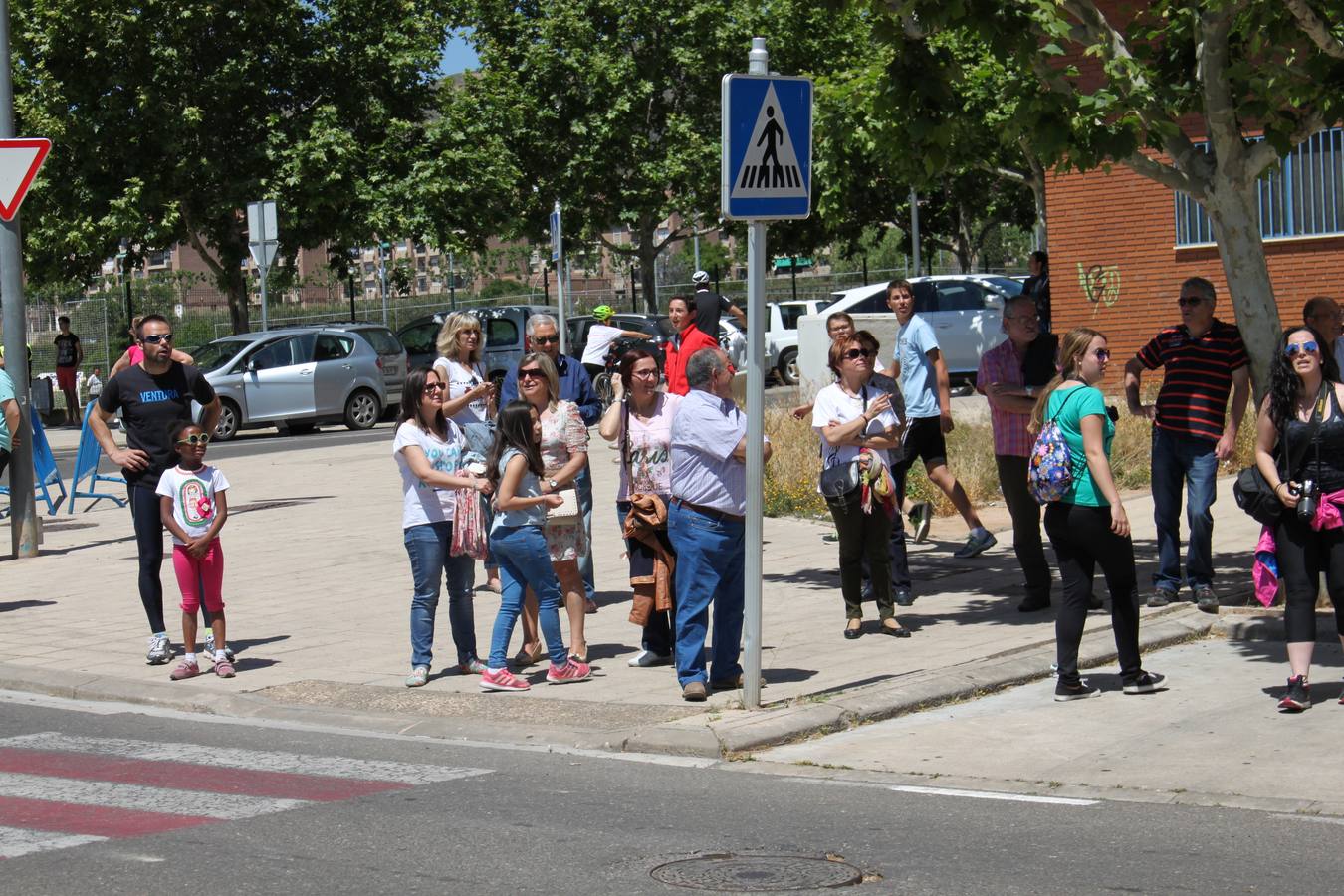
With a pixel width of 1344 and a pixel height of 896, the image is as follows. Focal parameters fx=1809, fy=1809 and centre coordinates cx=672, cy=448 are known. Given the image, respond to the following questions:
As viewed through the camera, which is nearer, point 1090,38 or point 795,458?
point 1090,38

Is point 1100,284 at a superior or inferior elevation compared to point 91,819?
superior

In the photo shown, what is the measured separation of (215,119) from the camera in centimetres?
3484

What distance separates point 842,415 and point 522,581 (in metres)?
2.03

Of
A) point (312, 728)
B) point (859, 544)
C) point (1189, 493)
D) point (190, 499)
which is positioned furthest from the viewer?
point (1189, 493)

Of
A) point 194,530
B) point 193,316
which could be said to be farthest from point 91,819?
point 193,316

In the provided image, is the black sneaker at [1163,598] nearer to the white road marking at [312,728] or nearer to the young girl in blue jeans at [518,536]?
the young girl in blue jeans at [518,536]

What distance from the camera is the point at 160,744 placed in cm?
832

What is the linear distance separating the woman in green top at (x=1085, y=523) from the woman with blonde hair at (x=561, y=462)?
2425 millimetres

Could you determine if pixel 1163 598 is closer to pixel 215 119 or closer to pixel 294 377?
pixel 294 377

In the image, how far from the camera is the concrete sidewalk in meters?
8.61

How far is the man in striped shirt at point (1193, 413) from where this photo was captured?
10.2m

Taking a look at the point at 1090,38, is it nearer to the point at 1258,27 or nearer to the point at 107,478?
the point at 1258,27

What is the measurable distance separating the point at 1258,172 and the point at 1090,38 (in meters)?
1.35

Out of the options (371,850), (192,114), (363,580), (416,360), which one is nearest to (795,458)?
(363,580)
